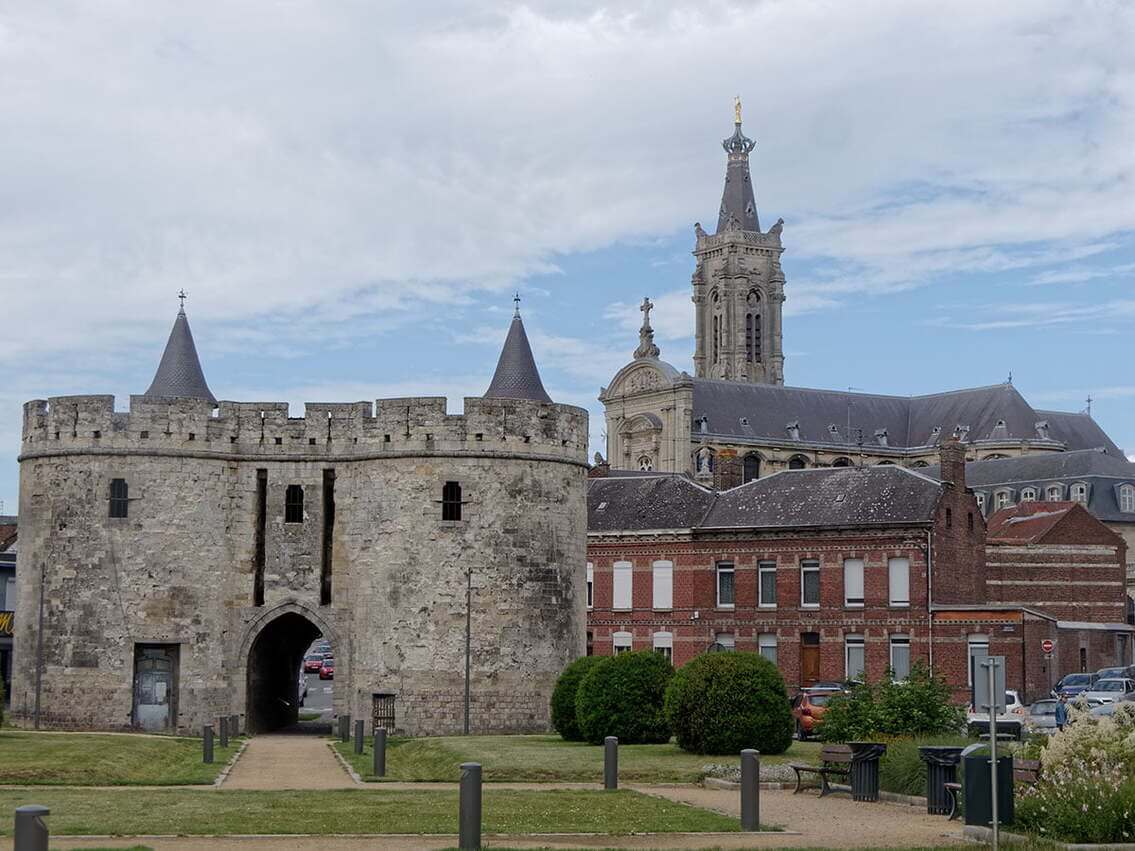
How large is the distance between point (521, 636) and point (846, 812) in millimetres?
19518

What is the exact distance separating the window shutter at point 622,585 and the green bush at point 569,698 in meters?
21.9

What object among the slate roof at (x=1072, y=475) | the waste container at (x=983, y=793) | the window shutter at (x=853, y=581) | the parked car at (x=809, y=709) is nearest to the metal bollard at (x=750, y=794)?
the waste container at (x=983, y=793)

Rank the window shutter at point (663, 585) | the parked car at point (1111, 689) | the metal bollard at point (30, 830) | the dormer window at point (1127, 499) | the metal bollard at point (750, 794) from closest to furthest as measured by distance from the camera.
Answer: the metal bollard at point (30, 830) → the metal bollard at point (750, 794) → the parked car at point (1111, 689) → the window shutter at point (663, 585) → the dormer window at point (1127, 499)

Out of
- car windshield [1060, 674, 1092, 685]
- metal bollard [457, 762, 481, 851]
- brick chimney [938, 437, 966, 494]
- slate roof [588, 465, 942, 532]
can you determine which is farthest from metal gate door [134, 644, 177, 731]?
car windshield [1060, 674, 1092, 685]

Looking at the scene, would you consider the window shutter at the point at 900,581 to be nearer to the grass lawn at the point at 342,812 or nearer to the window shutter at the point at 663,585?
the window shutter at the point at 663,585

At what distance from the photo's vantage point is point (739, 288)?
154000mm

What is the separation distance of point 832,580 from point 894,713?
90.3 ft

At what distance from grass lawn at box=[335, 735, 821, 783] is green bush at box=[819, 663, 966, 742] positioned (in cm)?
156

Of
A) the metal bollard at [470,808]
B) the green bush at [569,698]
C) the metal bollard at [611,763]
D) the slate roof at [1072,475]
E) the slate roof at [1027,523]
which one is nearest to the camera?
the metal bollard at [470,808]

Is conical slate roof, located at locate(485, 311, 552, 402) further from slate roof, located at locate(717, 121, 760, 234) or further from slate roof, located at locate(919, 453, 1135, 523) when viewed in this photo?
slate roof, located at locate(717, 121, 760, 234)

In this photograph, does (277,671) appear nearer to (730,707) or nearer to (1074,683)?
(730,707)

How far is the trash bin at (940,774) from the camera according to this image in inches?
892

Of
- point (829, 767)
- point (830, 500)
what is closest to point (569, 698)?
point (829, 767)

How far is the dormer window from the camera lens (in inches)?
3836
